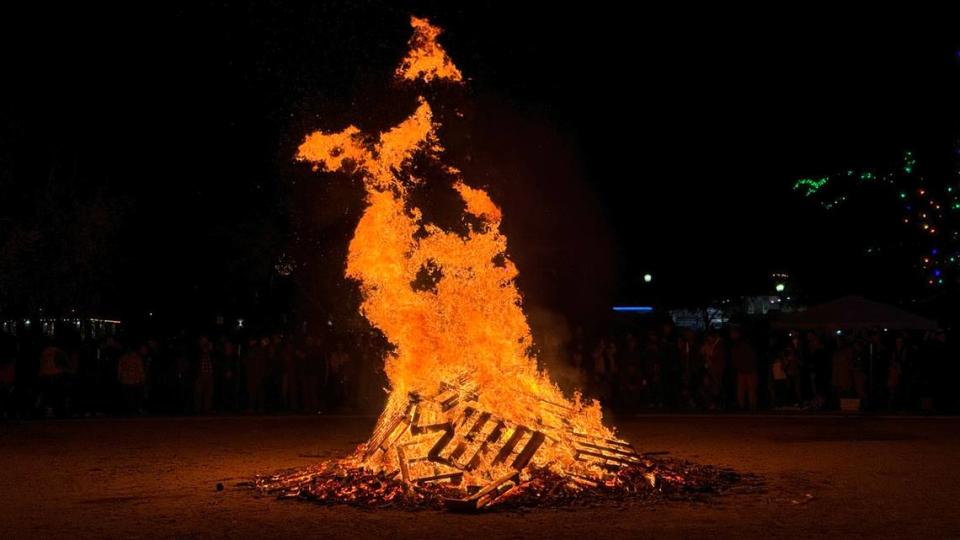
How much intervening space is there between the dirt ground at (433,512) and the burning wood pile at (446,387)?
25.9 inches

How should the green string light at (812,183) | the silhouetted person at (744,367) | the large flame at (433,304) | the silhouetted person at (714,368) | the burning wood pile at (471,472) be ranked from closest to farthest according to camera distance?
the burning wood pile at (471,472) < the large flame at (433,304) < the silhouetted person at (744,367) < the silhouetted person at (714,368) < the green string light at (812,183)

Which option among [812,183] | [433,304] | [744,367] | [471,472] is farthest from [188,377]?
[812,183]

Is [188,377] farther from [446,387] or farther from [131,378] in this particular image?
[446,387]

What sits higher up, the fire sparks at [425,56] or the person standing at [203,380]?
the fire sparks at [425,56]

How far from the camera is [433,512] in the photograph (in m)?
9.77

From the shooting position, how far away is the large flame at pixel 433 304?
38.0ft

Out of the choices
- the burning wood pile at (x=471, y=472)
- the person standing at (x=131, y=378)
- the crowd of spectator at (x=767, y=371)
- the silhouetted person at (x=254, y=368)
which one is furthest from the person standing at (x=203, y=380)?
the burning wood pile at (x=471, y=472)

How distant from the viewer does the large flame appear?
38.0ft

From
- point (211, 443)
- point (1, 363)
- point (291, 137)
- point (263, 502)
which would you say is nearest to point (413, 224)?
point (263, 502)

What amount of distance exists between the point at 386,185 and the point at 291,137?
13.4m

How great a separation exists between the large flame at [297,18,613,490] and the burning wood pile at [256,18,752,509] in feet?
0.04

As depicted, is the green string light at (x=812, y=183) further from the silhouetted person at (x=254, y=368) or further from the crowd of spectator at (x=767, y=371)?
the silhouetted person at (x=254, y=368)

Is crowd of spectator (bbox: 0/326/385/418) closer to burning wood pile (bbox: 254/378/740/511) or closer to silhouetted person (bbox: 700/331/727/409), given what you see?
silhouetted person (bbox: 700/331/727/409)

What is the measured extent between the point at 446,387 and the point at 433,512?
2.02 m
